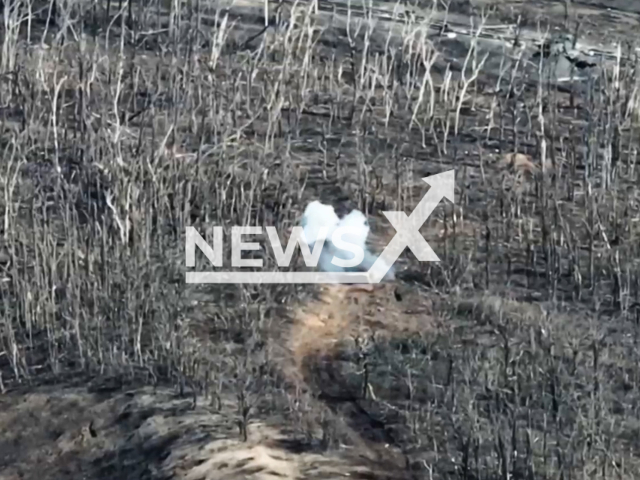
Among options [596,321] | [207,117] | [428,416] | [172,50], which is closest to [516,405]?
[428,416]

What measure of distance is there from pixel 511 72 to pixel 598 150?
0.56 meters

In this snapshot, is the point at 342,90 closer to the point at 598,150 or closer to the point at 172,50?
the point at 172,50

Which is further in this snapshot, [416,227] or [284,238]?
[416,227]

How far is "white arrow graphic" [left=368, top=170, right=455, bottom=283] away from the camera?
10.4 feet

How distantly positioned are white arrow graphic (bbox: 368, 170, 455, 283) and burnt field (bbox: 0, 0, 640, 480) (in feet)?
0.11

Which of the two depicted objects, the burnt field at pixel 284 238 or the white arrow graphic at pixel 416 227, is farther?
the white arrow graphic at pixel 416 227

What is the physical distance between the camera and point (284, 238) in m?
3.17

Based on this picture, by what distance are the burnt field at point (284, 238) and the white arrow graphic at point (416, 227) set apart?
0.03 m

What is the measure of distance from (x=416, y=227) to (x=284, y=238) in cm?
43

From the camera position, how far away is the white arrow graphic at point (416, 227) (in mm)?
3162

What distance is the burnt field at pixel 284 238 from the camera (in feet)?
8.50

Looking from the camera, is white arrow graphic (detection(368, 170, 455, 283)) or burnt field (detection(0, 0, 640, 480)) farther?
white arrow graphic (detection(368, 170, 455, 283))

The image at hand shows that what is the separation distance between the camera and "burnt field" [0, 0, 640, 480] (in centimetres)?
259

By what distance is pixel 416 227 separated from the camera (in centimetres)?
330
